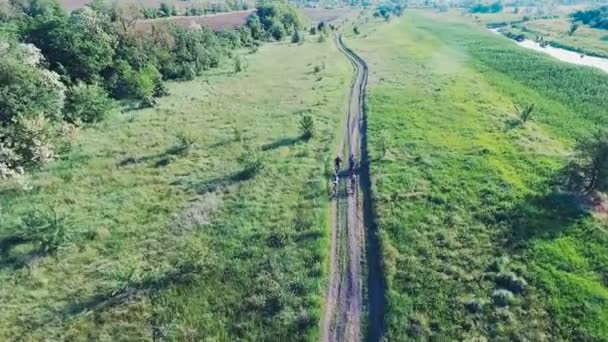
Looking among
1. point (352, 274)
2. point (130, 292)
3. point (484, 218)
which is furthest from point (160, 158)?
point (484, 218)

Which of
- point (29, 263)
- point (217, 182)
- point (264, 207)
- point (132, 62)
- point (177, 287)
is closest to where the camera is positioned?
point (177, 287)

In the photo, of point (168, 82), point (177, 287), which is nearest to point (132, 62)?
point (168, 82)

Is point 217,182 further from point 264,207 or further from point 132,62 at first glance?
point 132,62

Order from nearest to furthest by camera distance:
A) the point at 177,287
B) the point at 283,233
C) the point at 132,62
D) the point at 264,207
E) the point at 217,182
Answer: the point at 177,287 → the point at 283,233 → the point at 264,207 → the point at 217,182 → the point at 132,62

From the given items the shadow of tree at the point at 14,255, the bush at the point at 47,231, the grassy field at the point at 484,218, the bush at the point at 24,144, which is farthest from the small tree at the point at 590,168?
the bush at the point at 24,144

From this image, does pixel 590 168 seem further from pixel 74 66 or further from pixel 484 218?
pixel 74 66

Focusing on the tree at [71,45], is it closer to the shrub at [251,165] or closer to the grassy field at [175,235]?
the grassy field at [175,235]

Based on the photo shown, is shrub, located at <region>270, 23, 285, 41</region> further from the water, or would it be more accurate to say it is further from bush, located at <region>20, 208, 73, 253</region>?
bush, located at <region>20, 208, 73, 253</region>
